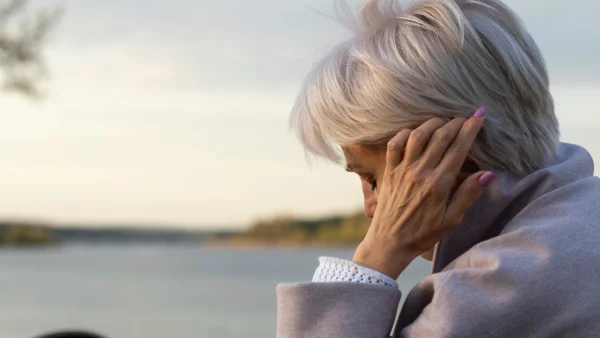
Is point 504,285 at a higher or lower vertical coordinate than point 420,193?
lower

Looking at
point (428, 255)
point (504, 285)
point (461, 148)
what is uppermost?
point (461, 148)

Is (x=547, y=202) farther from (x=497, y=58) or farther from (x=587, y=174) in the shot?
(x=497, y=58)

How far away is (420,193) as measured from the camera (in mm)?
1814

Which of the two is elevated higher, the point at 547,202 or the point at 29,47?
the point at 29,47

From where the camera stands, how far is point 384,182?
6.16 feet

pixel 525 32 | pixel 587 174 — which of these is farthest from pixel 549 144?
pixel 525 32

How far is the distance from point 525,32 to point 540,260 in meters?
0.44

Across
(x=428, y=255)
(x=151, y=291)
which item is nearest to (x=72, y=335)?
(x=428, y=255)

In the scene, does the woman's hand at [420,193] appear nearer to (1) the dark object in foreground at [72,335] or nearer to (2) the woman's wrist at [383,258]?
(2) the woman's wrist at [383,258]

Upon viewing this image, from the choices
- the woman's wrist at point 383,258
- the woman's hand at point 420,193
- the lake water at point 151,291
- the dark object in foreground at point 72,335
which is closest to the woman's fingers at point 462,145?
the woman's hand at point 420,193

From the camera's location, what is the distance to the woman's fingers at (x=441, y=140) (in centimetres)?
176

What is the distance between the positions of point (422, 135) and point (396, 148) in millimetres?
55

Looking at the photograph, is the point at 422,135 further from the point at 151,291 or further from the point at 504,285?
the point at 151,291

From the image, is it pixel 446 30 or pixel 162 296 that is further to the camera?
pixel 162 296
